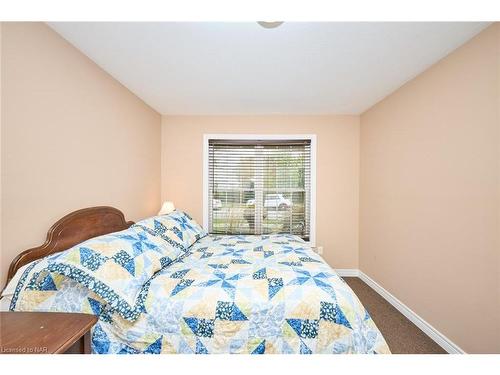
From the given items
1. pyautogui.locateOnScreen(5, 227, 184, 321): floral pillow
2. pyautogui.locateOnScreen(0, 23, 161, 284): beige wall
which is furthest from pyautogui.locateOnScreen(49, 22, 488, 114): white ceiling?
pyautogui.locateOnScreen(5, 227, 184, 321): floral pillow

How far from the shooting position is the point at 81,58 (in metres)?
1.78

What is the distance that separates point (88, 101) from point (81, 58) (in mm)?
322

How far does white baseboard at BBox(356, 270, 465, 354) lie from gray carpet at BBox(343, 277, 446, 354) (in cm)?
3

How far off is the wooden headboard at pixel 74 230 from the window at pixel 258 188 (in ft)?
4.83

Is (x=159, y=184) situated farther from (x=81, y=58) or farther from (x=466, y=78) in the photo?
(x=466, y=78)

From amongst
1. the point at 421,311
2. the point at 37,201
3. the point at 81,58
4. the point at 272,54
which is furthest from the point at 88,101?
the point at 421,311

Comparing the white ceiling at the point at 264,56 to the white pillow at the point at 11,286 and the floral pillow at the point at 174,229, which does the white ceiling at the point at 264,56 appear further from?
the white pillow at the point at 11,286

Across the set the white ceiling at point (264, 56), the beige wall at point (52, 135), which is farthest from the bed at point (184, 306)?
the white ceiling at point (264, 56)

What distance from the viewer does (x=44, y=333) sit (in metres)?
0.90

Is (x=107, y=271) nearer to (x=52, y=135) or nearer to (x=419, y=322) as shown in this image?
(x=52, y=135)

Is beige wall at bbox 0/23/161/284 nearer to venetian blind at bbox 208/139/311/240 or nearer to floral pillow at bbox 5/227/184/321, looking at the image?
floral pillow at bbox 5/227/184/321

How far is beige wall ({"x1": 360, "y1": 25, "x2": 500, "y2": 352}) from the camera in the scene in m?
1.48

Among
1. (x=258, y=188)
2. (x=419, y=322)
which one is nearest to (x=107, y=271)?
(x=258, y=188)

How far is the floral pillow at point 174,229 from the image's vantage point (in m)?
1.93
